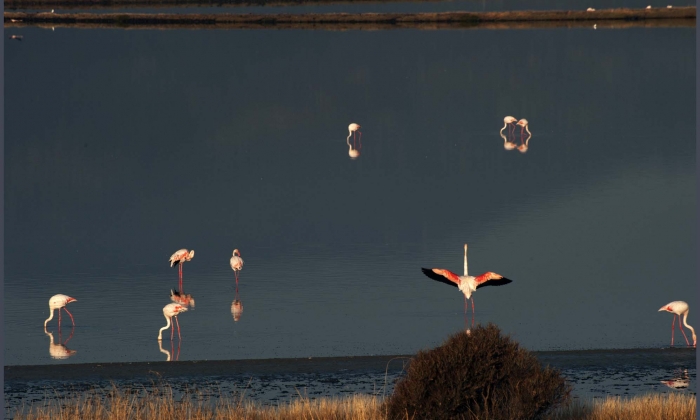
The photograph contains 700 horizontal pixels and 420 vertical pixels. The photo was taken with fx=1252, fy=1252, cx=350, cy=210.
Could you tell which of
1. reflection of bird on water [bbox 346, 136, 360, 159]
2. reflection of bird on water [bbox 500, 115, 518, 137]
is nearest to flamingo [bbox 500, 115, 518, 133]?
reflection of bird on water [bbox 500, 115, 518, 137]

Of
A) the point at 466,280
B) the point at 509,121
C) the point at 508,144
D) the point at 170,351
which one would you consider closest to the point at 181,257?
the point at 170,351

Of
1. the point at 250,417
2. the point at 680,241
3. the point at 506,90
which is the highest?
the point at 506,90

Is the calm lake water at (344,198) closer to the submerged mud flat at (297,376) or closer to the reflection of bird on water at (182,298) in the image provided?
the reflection of bird on water at (182,298)

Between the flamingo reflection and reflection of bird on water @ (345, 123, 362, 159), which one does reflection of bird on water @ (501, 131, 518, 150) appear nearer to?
reflection of bird on water @ (345, 123, 362, 159)

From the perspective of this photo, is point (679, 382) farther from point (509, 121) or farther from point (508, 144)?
point (509, 121)

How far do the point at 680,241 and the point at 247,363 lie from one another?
1331 centimetres

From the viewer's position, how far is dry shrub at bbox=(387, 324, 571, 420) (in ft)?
37.7

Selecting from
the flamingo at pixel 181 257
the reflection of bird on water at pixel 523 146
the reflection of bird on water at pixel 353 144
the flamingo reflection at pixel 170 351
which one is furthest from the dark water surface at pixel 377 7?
the flamingo reflection at pixel 170 351

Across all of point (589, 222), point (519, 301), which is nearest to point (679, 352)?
point (519, 301)

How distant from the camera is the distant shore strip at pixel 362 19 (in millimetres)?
88375

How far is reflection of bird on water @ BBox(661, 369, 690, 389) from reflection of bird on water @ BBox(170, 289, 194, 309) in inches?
351

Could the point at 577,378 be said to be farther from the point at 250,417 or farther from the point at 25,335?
the point at 25,335

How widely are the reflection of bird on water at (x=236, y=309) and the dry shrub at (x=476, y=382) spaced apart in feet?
31.0

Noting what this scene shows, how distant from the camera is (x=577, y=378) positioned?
16.0 metres
